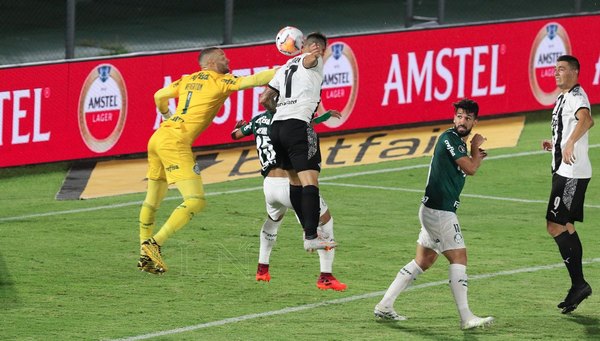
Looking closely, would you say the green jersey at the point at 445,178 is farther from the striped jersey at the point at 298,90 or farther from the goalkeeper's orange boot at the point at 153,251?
the goalkeeper's orange boot at the point at 153,251

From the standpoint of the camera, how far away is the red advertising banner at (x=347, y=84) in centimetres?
1955

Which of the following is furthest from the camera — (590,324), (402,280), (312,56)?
(312,56)

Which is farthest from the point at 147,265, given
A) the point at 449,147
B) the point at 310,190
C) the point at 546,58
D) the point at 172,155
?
the point at 546,58

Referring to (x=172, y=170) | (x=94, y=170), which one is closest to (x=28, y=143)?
(x=94, y=170)

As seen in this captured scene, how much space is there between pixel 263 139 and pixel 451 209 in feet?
8.08

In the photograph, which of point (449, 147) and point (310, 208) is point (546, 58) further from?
point (449, 147)

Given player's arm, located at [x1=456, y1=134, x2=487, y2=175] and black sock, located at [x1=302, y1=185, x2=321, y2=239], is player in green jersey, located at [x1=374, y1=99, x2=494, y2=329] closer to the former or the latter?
player's arm, located at [x1=456, y1=134, x2=487, y2=175]

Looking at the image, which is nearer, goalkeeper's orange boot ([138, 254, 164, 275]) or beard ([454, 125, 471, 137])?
beard ([454, 125, 471, 137])

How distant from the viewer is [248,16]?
24188 millimetres

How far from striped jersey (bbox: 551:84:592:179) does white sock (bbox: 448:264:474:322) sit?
5.51ft

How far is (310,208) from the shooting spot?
42.4ft

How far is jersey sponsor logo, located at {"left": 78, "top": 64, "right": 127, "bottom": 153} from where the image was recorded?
19984 mm

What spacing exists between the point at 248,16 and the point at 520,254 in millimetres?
10257

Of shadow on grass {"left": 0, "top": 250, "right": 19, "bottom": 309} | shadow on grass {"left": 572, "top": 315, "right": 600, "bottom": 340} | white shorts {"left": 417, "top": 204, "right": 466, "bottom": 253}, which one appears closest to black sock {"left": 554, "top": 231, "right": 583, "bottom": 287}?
shadow on grass {"left": 572, "top": 315, "right": 600, "bottom": 340}
